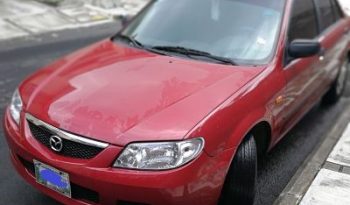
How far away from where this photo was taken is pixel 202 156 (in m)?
2.94

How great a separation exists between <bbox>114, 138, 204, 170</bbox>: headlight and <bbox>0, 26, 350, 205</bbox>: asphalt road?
103 centimetres

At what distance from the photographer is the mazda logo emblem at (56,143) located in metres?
3.01

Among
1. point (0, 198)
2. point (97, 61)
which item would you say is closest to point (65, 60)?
point (97, 61)

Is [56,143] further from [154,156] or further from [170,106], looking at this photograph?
[170,106]

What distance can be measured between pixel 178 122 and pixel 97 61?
3.91 feet

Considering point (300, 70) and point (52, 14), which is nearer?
point (300, 70)

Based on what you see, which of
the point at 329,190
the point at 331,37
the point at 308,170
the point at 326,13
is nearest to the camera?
the point at 329,190

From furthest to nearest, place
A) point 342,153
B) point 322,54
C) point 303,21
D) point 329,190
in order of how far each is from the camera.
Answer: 1. point 322,54
2. point 303,21
3. point 342,153
4. point 329,190

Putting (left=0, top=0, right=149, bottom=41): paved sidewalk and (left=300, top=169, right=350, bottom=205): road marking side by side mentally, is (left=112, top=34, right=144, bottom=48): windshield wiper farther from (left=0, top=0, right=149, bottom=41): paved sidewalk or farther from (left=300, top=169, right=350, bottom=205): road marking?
(left=0, top=0, right=149, bottom=41): paved sidewalk

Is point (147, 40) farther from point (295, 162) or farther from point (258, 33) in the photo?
point (295, 162)

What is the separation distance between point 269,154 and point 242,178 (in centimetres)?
150

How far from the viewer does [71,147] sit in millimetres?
2979

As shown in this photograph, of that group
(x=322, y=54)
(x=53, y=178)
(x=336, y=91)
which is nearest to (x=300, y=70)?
(x=322, y=54)

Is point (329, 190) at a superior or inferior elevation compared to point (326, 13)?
inferior
